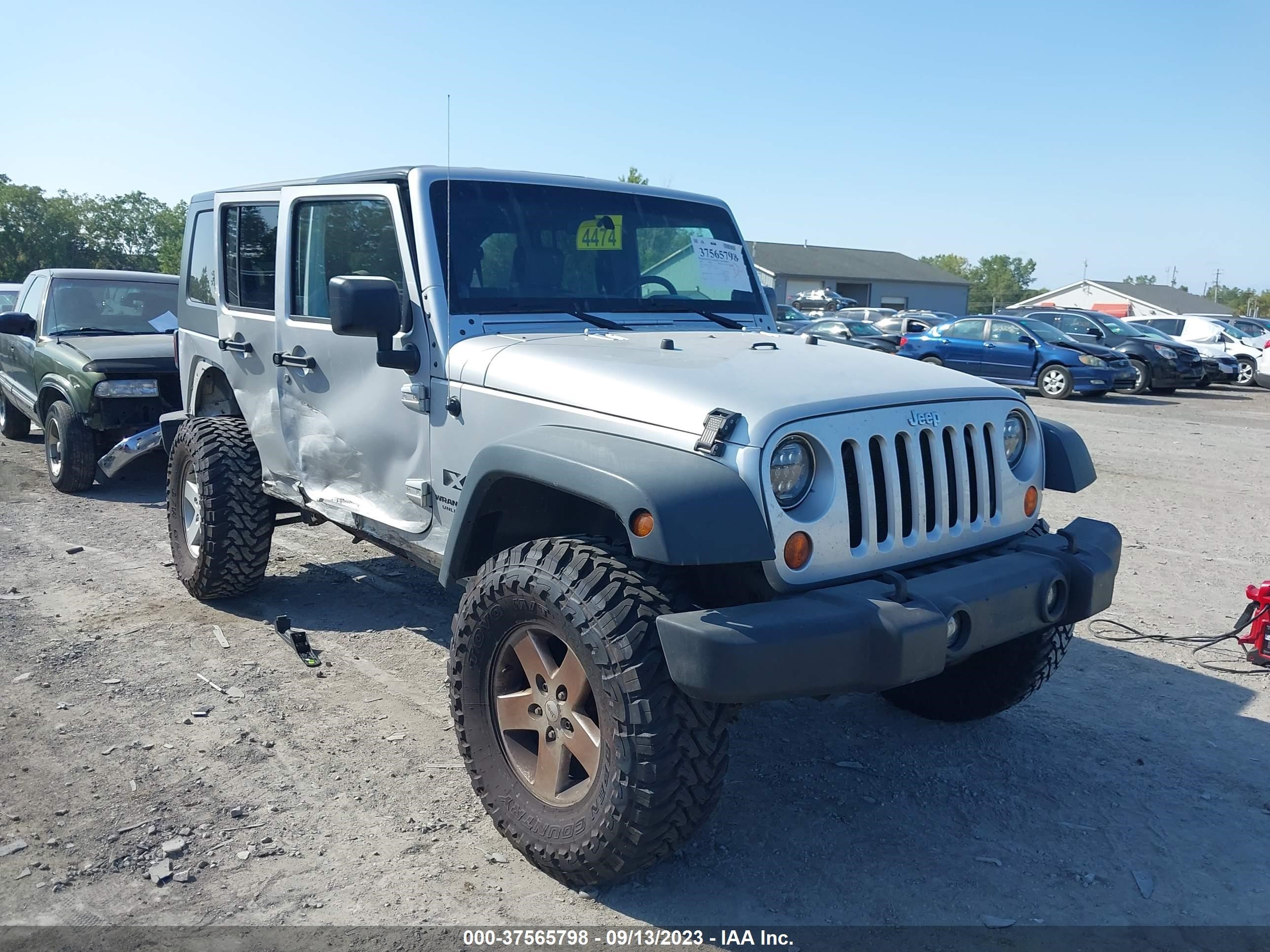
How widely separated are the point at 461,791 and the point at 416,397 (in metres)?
1.45

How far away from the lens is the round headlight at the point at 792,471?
2850 mm

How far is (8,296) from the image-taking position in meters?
12.5

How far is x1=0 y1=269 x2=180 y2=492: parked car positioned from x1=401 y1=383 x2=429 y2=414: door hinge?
463 cm

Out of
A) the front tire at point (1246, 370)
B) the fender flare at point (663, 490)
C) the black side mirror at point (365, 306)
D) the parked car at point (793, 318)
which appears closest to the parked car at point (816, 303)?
the parked car at point (793, 318)

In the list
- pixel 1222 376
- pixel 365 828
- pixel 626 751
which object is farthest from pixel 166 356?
pixel 1222 376

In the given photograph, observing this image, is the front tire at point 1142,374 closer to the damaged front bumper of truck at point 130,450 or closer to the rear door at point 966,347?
the rear door at point 966,347

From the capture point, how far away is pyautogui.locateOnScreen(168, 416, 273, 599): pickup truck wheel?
512 cm

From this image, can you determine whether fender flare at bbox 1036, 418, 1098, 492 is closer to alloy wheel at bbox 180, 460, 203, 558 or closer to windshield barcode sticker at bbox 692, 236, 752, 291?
windshield barcode sticker at bbox 692, 236, 752, 291

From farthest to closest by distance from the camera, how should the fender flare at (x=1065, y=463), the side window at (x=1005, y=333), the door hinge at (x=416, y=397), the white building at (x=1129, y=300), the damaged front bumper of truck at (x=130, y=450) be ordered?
the white building at (x=1129, y=300) < the side window at (x=1005, y=333) < the damaged front bumper of truck at (x=130, y=450) < the door hinge at (x=416, y=397) < the fender flare at (x=1065, y=463)

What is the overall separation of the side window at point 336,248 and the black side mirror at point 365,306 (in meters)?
0.26

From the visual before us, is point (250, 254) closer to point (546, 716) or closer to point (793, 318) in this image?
point (546, 716)

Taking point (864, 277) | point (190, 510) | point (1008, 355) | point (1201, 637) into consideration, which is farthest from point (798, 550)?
point (864, 277)

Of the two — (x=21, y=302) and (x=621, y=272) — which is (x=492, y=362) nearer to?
(x=621, y=272)

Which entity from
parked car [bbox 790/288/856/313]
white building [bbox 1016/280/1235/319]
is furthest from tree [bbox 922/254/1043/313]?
parked car [bbox 790/288/856/313]
